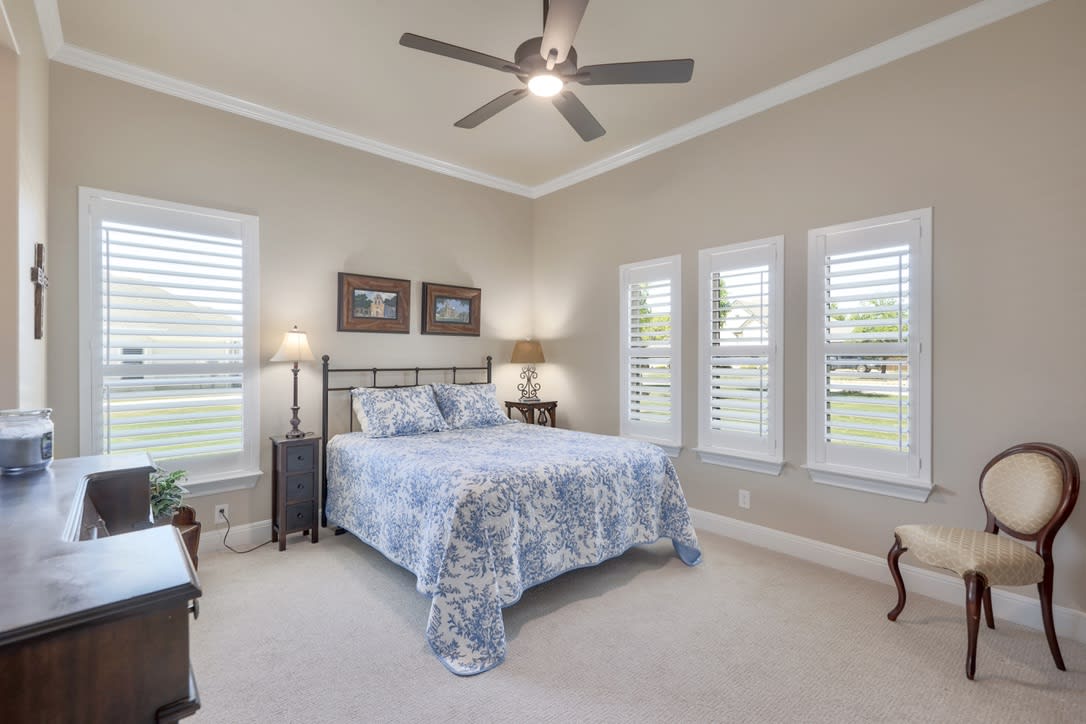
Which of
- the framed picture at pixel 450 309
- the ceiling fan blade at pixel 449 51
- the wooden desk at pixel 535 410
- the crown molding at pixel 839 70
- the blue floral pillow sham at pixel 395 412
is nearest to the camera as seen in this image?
the ceiling fan blade at pixel 449 51

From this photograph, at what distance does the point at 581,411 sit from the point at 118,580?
413 centimetres

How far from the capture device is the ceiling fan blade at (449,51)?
219cm

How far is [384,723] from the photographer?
6.10 feet

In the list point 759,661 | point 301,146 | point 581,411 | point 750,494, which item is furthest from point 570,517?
point 301,146

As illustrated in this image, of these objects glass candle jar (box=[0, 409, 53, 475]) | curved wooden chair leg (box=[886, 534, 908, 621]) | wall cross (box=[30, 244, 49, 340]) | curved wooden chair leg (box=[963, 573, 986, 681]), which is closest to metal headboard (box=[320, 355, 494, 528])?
wall cross (box=[30, 244, 49, 340])

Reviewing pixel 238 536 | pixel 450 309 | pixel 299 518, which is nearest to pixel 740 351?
pixel 450 309

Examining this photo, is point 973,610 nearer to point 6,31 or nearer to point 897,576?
point 897,576

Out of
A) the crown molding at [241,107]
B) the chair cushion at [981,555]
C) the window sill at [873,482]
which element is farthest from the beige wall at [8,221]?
the window sill at [873,482]

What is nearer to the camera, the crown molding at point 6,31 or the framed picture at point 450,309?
the crown molding at point 6,31

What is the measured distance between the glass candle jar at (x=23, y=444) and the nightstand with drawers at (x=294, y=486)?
181cm

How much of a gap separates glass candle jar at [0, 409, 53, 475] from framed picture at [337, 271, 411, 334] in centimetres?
240

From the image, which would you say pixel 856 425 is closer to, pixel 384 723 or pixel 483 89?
pixel 384 723

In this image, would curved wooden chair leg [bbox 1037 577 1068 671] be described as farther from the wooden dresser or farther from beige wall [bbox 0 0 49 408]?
beige wall [bbox 0 0 49 408]

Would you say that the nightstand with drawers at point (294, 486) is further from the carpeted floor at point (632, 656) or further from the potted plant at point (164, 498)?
the potted plant at point (164, 498)
